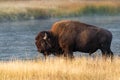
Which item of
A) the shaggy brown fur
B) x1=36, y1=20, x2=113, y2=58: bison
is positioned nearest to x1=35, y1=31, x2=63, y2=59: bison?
x1=36, y1=20, x2=113, y2=58: bison

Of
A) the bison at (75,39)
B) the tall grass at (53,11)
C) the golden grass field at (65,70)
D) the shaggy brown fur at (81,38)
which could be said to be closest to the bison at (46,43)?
the bison at (75,39)

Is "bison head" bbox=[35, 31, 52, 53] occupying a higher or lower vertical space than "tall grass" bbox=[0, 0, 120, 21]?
higher

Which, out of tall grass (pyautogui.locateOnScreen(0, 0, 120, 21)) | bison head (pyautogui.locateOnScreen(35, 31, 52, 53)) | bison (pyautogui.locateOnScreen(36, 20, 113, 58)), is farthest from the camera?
tall grass (pyautogui.locateOnScreen(0, 0, 120, 21))

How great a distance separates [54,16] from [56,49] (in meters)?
28.2

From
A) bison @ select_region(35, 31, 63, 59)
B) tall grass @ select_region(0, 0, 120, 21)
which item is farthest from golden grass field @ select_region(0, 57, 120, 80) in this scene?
tall grass @ select_region(0, 0, 120, 21)

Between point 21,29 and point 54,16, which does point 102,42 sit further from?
point 54,16

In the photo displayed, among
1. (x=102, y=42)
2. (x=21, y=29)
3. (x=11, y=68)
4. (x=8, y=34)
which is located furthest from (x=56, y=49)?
(x=21, y=29)

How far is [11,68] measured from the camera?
9.88 meters

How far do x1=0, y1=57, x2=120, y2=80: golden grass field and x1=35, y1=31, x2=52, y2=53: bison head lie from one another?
1.09 m

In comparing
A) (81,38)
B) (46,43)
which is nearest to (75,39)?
(81,38)

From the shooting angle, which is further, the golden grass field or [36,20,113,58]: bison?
[36,20,113,58]: bison

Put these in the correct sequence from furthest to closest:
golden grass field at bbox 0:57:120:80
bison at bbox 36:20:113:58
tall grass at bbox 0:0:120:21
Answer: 1. tall grass at bbox 0:0:120:21
2. bison at bbox 36:20:113:58
3. golden grass field at bbox 0:57:120:80

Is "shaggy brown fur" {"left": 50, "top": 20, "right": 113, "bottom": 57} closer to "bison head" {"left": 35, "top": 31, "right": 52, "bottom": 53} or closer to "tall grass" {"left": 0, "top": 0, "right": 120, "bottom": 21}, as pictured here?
"bison head" {"left": 35, "top": 31, "right": 52, "bottom": 53}

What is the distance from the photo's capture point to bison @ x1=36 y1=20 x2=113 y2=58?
1168 cm
